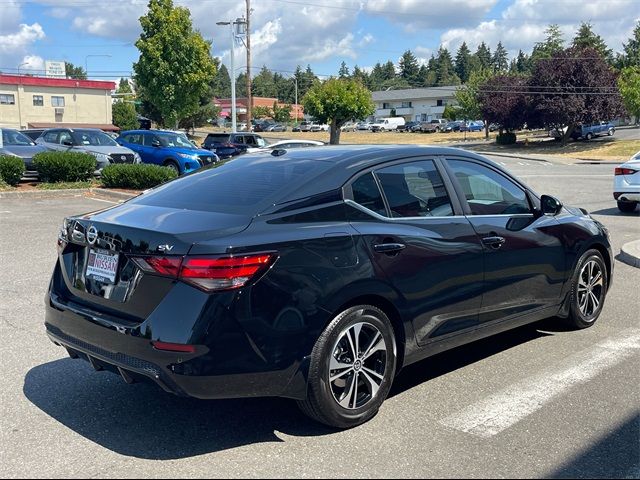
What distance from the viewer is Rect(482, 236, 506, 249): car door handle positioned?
4863 mm

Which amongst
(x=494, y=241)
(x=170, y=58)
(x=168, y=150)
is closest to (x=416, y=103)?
(x=170, y=58)

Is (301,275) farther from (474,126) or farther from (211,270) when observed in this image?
(474,126)

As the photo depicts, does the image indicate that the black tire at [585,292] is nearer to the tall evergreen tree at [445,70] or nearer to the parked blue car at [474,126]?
the parked blue car at [474,126]

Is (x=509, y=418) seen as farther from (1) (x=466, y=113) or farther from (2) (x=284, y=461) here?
(1) (x=466, y=113)

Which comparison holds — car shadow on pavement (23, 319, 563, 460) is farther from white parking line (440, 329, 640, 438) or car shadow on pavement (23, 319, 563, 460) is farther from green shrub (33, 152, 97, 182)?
green shrub (33, 152, 97, 182)

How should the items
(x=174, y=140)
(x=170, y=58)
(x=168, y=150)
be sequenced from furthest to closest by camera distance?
(x=170, y=58), (x=174, y=140), (x=168, y=150)

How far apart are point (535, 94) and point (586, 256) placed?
4792cm

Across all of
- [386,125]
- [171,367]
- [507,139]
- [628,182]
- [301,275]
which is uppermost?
[386,125]

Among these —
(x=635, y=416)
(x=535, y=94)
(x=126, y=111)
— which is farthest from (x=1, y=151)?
(x=126, y=111)

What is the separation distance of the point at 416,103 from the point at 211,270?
384ft

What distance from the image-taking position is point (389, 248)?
4.16 metres

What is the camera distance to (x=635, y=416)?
428cm

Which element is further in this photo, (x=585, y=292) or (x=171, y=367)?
(x=585, y=292)

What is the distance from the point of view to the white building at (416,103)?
113375mm
